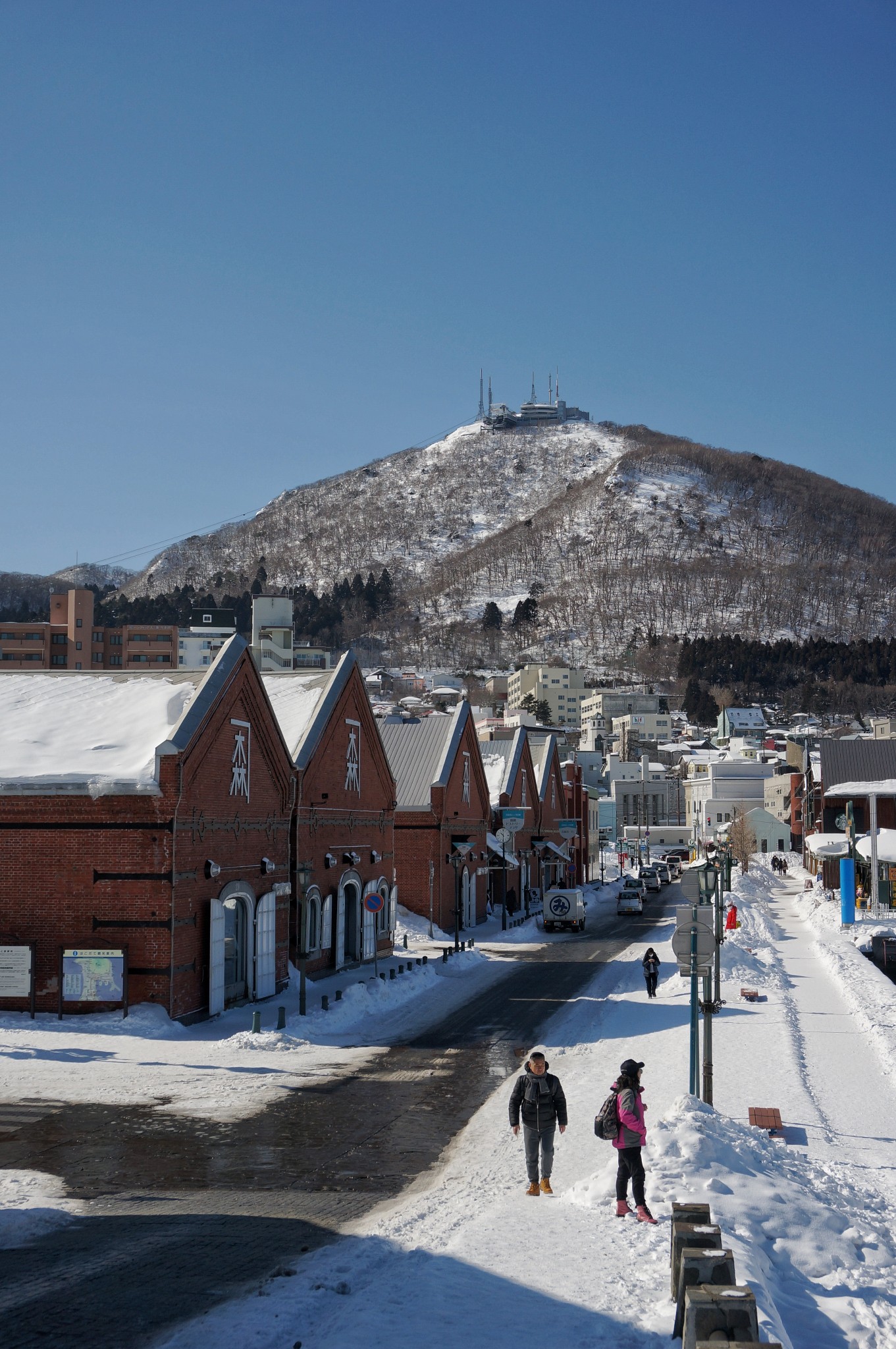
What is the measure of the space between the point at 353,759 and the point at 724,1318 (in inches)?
1202

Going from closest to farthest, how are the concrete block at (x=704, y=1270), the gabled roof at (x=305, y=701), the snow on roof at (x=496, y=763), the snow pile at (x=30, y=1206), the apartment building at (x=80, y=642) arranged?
the concrete block at (x=704, y=1270)
the snow pile at (x=30, y=1206)
the gabled roof at (x=305, y=701)
the snow on roof at (x=496, y=763)
the apartment building at (x=80, y=642)

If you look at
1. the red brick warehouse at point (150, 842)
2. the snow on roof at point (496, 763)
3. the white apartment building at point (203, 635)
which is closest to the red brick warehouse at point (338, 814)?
the red brick warehouse at point (150, 842)

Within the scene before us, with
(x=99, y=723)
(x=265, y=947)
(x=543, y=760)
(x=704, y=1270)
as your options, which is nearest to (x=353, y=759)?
(x=265, y=947)

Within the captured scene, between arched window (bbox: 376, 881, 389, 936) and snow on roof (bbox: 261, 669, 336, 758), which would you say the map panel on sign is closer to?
snow on roof (bbox: 261, 669, 336, 758)

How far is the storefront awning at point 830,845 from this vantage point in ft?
211

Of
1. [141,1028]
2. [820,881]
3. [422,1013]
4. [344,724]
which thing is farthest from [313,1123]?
[820,881]

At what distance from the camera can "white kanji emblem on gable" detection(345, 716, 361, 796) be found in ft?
123

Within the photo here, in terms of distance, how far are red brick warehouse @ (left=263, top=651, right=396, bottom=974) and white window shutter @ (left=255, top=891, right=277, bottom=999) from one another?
5.32 feet

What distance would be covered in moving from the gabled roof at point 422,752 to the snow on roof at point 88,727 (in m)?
19.1

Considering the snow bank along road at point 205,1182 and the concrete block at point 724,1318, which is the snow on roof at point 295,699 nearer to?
the snow bank along road at point 205,1182

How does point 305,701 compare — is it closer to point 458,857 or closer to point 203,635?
point 458,857

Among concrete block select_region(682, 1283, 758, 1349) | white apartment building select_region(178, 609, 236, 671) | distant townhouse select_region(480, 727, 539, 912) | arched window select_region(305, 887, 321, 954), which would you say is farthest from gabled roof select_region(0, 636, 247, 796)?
white apartment building select_region(178, 609, 236, 671)

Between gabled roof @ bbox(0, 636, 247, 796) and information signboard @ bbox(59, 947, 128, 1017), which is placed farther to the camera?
gabled roof @ bbox(0, 636, 247, 796)

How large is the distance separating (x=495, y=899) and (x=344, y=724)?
91.5ft
